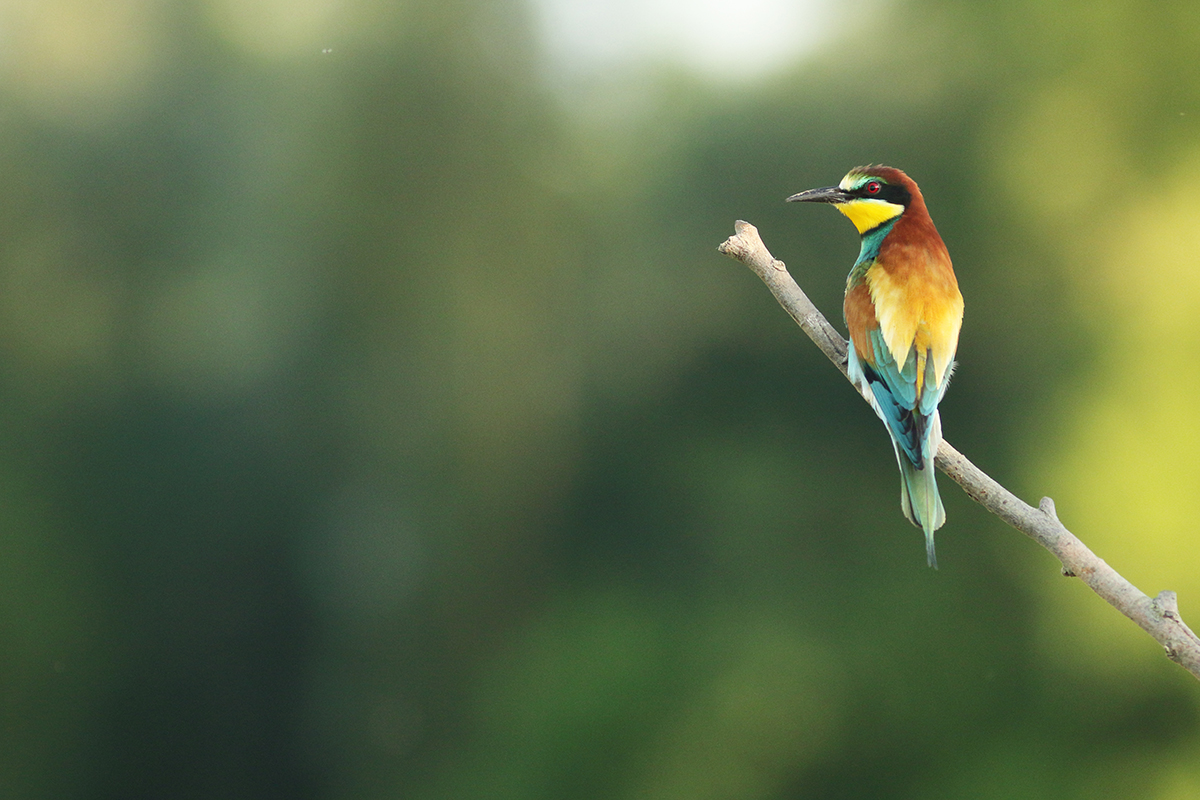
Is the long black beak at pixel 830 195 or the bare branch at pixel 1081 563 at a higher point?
the long black beak at pixel 830 195

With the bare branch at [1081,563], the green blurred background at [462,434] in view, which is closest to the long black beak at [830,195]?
the bare branch at [1081,563]

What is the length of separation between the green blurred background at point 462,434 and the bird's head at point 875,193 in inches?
238

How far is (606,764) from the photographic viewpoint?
8.99 metres

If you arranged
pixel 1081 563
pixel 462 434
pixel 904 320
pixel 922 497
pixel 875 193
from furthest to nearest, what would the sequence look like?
pixel 462 434 < pixel 875 193 < pixel 904 320 < pixel 922 497 < pixel 1081 563

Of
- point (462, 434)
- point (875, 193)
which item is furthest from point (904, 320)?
point (462, 434)

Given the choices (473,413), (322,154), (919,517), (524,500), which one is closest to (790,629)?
(524,500)

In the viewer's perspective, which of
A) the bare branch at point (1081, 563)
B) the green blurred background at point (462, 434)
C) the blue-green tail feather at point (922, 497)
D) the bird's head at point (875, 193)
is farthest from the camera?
the green blurred background at point (462, 434)

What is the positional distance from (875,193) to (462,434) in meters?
8.40

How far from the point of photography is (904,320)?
58.4 inches

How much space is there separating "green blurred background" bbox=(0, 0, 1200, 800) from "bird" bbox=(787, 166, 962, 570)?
6060 millimetres

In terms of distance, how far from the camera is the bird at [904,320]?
1.36 metres

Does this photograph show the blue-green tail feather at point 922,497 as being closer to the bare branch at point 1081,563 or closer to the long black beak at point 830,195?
the bare branch at point 1081,563

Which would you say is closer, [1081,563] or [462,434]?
[1081,563]

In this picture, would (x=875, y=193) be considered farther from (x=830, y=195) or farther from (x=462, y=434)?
(x=462, y=434)
